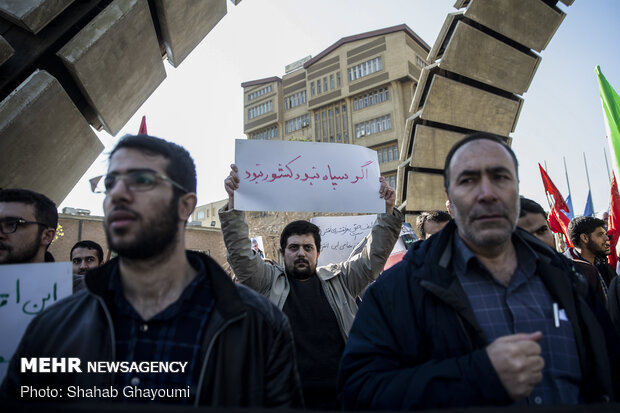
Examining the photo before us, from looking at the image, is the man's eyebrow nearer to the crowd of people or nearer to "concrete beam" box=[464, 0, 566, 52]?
the crowd of people

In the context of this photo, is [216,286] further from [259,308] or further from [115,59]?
[115,59]

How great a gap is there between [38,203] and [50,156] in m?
0.49

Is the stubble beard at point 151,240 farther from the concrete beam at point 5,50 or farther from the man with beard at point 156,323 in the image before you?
the concrete beam at point 5,50

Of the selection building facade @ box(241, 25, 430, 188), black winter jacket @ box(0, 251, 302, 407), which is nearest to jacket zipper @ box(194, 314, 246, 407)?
black winter jacket @ box(0, 251, 302, 407)

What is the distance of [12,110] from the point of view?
88.0 inches

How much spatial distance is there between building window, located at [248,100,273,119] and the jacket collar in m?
57.1

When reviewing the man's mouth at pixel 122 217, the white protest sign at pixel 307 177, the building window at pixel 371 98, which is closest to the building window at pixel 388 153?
the building window at pixel 371 98

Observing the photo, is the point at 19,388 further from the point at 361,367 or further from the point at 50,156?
the point at 50,156

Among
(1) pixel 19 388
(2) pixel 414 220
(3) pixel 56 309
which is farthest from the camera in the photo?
(2) pixel 414 220

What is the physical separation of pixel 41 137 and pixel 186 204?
1.63 m

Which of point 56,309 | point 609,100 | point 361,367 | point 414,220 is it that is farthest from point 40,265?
point 609,100

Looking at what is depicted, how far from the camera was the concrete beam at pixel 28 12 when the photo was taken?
7.30 ft

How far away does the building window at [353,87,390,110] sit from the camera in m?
45.8

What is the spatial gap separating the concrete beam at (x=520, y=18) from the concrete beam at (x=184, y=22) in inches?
108
